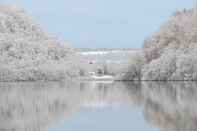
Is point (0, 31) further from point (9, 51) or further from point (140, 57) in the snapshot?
point (140, 57)

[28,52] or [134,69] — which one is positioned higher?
[28,52]

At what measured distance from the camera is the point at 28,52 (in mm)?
62531

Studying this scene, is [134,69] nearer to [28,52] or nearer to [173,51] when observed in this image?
[173,51]

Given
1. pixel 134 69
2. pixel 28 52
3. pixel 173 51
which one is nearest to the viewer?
pixel 173 51

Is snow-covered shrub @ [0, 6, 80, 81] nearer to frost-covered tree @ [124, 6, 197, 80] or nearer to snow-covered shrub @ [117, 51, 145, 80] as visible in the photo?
snow-covered shrub @ [117, 51, 145, 80]

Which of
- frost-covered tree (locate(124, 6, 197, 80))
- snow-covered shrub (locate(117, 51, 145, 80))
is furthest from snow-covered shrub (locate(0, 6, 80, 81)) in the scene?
frost-covered tree (locate(124, 6, 197, 80))

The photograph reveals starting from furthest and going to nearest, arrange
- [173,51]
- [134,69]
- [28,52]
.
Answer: [28,52]
[134,69]
[173,51]

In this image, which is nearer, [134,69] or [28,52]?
[134,69]

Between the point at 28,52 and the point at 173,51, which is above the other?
the point at 173,51

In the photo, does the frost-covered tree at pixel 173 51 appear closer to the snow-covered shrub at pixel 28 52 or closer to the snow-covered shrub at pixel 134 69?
the snow-covered shrub at pixel 134 69

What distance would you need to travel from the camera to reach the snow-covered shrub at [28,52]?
57.1 meters

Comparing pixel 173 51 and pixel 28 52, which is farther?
pixel 28 52

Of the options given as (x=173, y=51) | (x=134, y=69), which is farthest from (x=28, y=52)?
(x=173, y=51)

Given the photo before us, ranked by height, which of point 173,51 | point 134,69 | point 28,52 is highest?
point 173,51
